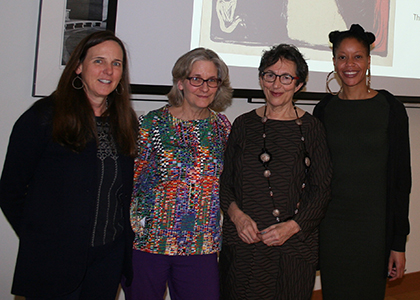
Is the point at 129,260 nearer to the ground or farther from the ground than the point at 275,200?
nearer to the ground

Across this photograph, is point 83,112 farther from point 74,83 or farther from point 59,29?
point 59,29

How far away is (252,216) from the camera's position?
5.53 ft

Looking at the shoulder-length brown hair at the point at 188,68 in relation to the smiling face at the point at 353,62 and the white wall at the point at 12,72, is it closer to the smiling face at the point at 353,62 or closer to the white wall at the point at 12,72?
the smiling face at the point at 353,62

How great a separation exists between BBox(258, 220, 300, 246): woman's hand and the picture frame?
1349mm

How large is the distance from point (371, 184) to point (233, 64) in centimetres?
110

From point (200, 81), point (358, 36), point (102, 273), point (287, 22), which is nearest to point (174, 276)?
point (102, 273)

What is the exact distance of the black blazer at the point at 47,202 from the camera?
139cm

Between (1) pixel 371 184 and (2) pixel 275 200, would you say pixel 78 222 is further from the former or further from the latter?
(1) pixel 371 184

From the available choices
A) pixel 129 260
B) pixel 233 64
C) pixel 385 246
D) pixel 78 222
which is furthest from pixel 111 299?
pixel 233 64

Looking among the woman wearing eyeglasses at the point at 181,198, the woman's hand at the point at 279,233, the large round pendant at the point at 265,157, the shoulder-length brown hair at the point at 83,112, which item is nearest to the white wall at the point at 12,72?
the shoulder-length brown hair at the point at 83,112

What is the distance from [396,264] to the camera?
188cm

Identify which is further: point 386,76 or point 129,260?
point 386,76

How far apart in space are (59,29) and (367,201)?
1.79 metres

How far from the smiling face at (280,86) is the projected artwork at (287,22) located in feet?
2.47
